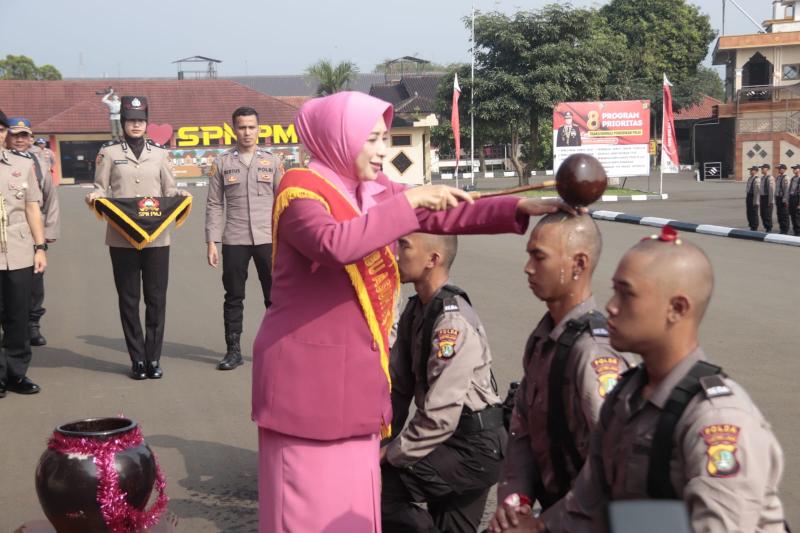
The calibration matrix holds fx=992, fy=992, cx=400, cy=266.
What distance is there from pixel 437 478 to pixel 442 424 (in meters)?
0.28

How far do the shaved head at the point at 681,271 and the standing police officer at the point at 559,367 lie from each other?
635mm

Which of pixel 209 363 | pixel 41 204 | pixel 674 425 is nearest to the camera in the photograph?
pixel 674 425

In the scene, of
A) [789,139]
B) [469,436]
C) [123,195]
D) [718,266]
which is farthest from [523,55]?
[469,436]

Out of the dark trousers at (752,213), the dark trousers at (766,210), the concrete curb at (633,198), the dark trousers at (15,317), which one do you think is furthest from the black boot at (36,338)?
the concrete curb at (633,198)

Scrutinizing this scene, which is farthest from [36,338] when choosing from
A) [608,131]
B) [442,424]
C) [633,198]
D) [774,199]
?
[633,198]

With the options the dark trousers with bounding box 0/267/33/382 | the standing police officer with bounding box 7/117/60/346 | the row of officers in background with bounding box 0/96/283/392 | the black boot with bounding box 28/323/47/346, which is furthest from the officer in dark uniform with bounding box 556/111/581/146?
the dark trousers with bounding box 0/267/33/382

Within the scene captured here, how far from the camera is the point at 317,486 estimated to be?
3158 millimetres

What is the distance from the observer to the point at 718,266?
1407 cm

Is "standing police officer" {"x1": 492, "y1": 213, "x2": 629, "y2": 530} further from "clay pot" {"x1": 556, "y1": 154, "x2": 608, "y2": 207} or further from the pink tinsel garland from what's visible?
the pink tinsel garland

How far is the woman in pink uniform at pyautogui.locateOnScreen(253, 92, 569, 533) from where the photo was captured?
3096mm

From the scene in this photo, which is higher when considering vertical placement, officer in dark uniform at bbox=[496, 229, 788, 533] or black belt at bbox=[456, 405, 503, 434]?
officer in dark uniform at bbox=[496, 229, 788, 533]

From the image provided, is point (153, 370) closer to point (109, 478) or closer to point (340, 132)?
point (109, 478)

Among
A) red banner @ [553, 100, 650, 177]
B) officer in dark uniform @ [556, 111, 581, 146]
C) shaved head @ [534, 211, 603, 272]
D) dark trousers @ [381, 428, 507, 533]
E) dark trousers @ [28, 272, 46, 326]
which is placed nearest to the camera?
shaved head @ [534, 211, 603, 272]

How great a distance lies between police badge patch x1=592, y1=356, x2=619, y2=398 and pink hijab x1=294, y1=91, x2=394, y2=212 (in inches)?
35.1
